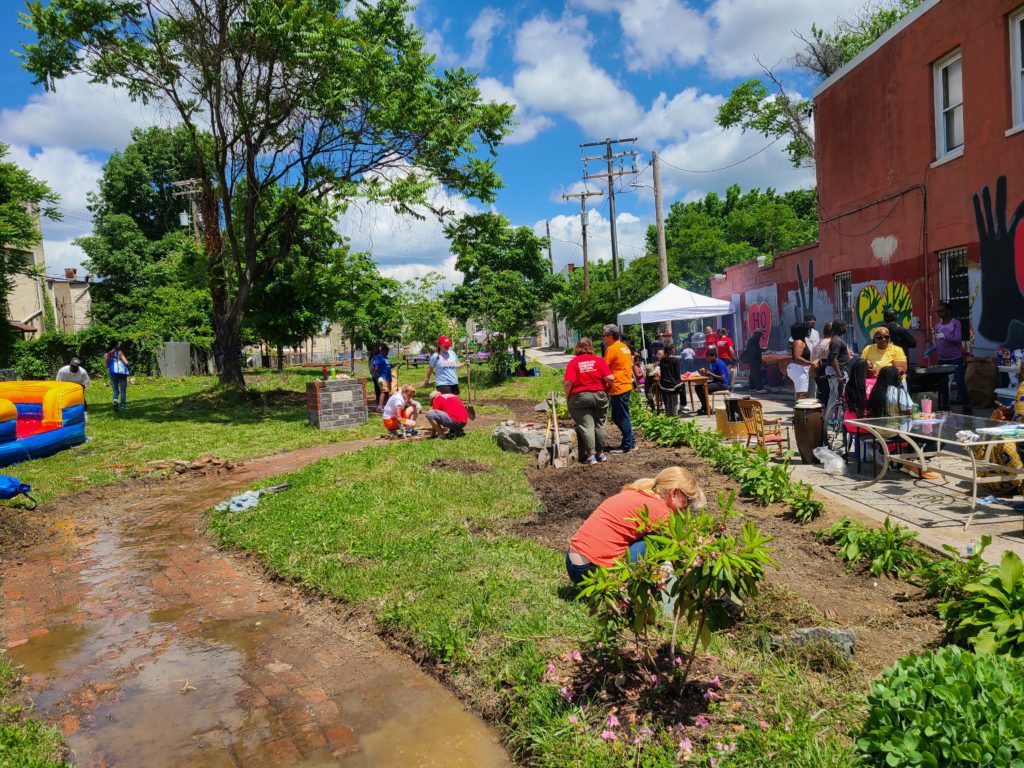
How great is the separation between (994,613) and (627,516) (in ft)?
6.23

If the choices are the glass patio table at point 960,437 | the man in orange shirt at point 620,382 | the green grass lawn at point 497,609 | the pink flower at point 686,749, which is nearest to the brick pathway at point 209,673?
the green grass lawn at point 497,609

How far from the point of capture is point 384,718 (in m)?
3.88

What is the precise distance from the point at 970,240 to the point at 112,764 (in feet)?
43.2

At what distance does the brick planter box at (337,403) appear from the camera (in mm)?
15008

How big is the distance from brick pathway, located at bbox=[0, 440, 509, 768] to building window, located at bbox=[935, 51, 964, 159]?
41.7 ft

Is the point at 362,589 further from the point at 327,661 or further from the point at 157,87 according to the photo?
the point at 157,87

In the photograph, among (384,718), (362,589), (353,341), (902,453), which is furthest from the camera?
(353,341)

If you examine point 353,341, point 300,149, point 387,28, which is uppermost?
point 387,28

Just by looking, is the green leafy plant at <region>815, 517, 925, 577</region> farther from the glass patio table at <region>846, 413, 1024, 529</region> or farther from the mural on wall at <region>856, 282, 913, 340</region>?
the mural on wall at <region>856, 282, 913, 340</region>

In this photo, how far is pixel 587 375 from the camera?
952 centimetres

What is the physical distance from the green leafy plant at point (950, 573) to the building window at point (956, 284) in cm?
861

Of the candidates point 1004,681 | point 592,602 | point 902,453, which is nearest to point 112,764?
point 592,602

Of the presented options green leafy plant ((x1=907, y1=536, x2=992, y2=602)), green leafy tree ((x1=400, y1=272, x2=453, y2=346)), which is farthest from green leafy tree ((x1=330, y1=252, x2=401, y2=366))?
green leafy plant ((x1=907, y1=536, x2=992, y2=602))

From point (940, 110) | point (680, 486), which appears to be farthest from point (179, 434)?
point (940, 110)
